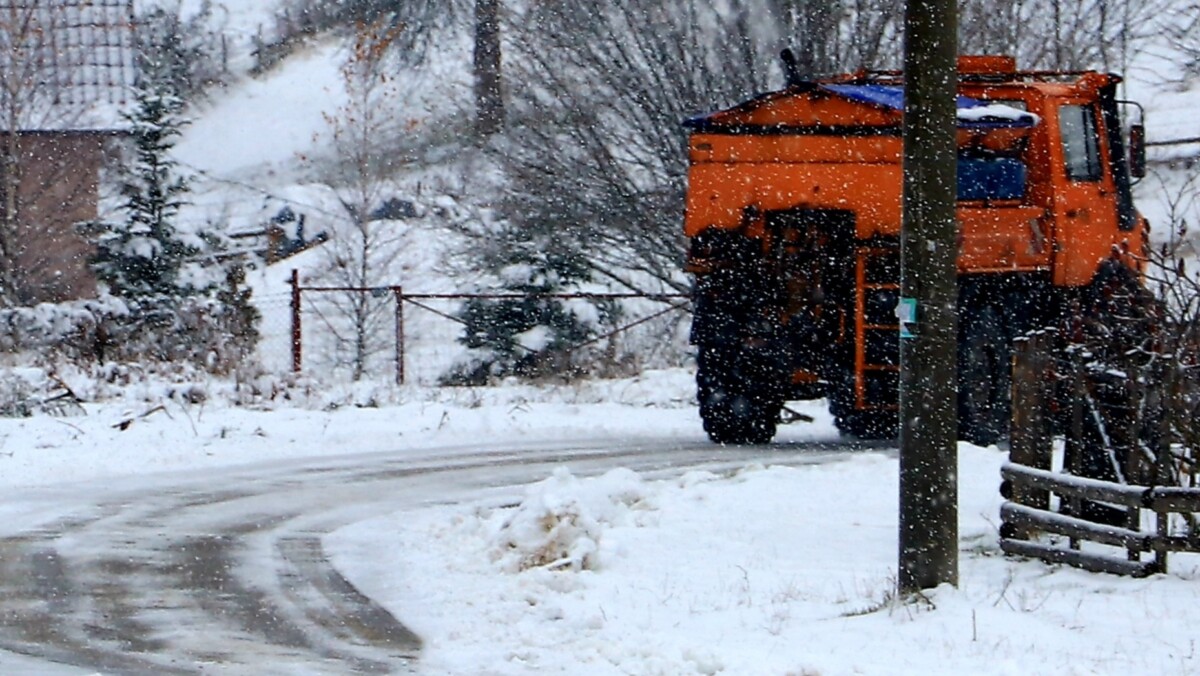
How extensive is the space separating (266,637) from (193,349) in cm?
1648

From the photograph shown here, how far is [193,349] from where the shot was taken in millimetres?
24031

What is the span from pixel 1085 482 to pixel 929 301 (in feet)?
5.68

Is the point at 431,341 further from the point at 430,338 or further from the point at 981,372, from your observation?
the point at 981,372

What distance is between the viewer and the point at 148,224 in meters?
30.0

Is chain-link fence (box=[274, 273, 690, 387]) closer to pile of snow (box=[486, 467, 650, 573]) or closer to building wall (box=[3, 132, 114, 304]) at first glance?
building wall (box=[3, 132, 114, 304])

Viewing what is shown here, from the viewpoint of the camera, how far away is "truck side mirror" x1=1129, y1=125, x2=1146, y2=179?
16.1 m

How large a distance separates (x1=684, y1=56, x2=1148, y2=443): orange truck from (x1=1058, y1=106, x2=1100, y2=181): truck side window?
1 cm

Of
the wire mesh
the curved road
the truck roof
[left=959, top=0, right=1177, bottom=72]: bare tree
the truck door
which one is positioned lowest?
the curved road

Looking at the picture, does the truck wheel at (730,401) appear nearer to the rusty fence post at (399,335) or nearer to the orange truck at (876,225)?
the orange truck at (876,225)

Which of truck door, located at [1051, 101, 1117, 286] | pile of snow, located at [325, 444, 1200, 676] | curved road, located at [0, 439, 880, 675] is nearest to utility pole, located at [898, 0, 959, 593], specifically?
pile of snow, located at [325, 444, 1200, 676]

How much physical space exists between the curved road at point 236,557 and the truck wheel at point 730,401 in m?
0.55

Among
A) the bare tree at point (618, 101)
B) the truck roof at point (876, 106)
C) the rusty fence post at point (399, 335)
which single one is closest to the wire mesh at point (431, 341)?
the rusty fence post at point (399, 335)

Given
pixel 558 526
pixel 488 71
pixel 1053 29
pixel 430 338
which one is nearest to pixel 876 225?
pixel 558 526

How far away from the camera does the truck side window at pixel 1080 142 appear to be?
54.6 feet
